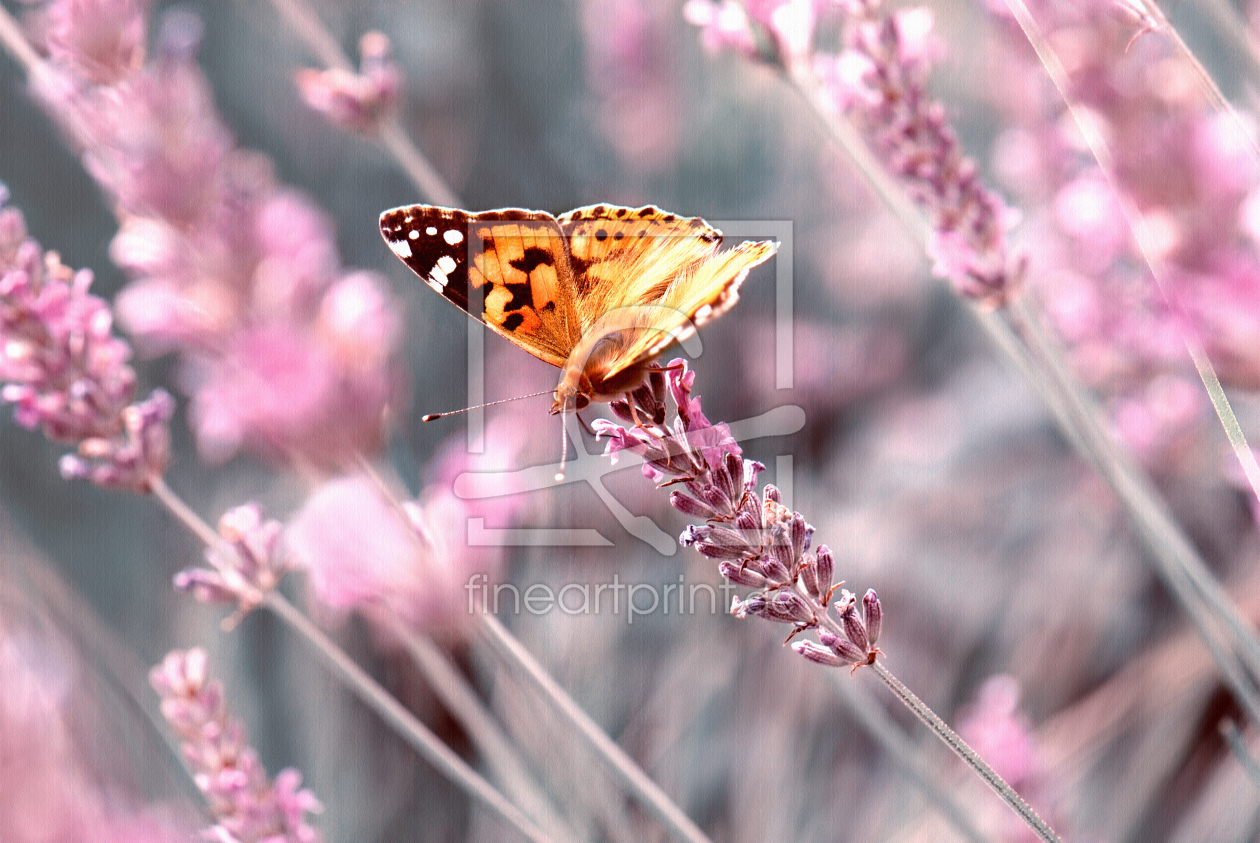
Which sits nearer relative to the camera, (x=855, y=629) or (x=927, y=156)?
(x=855, y=629)

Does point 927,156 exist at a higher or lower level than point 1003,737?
higher

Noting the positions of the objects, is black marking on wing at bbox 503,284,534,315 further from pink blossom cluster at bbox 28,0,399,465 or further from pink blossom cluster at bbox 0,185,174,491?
pink blossom cluster at bbox 0,185,174,491

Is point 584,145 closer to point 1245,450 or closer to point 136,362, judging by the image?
point 136,362

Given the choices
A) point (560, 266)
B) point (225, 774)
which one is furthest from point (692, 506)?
point (225, 774)

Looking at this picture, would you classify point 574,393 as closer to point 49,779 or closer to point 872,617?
point 872,617

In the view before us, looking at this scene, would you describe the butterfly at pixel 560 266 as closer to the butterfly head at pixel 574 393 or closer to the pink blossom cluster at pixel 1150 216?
the butterfly head at pixel 574 393
